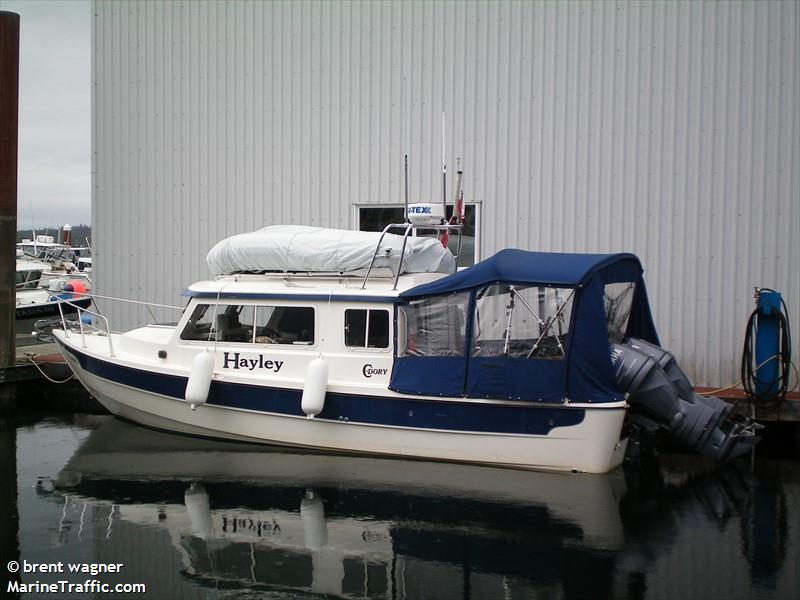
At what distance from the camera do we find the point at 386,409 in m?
8.88

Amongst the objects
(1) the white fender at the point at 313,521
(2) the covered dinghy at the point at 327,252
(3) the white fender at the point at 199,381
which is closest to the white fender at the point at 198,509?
(1) the white fender at the point at 313,521

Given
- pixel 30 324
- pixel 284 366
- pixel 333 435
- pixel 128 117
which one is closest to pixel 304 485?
pixel 333 435

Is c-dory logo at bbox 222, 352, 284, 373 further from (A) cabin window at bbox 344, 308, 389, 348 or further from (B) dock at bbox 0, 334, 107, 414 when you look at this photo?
(B) dock at bbox 0, 334, 107, 414

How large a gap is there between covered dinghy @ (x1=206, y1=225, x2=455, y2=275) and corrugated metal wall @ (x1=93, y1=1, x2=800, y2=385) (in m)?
2.38

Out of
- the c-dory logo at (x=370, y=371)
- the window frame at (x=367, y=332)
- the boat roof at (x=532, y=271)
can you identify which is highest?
the boat roof at (x=532, y=271)

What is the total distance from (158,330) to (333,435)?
321 centimetres

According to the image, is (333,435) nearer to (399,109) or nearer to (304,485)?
(304,485)

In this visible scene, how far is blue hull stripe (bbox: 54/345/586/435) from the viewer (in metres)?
8.38

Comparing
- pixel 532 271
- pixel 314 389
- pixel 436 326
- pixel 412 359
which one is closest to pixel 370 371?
pixel 412 359

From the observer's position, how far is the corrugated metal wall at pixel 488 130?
10.7 meters

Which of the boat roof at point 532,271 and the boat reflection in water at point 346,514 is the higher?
the boat roof at point 532,271

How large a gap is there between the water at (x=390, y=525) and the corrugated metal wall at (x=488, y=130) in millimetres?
3114

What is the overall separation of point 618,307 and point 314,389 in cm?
359

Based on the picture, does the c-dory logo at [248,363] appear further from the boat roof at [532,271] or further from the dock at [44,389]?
the dock at [44,389]
